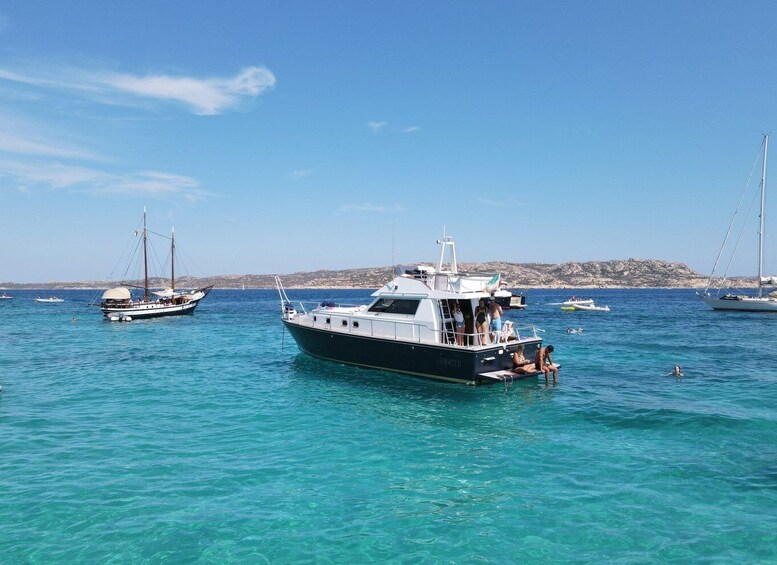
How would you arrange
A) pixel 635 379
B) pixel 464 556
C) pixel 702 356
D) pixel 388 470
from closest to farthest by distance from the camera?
pixel 464 556
pixel 388 470
pixel 635 379
pixel 702 356

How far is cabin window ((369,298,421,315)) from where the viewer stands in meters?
21.5

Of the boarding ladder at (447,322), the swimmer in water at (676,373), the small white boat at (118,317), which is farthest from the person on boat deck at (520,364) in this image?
the small white boat at (118,317)

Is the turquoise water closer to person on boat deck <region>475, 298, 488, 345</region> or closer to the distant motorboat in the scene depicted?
person on boat deck <region>475, 298, 488, 345</region>

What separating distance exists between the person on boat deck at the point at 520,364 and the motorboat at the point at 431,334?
0.51 ft

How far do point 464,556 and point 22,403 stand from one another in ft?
56.6

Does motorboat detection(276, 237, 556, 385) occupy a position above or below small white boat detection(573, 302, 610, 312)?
above

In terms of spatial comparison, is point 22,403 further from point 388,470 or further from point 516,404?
point 516,404

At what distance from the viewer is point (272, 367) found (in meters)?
26.2

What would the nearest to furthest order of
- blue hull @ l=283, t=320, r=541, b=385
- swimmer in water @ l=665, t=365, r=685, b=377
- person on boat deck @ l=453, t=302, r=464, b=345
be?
blue hull @ l=283, t=320, r=541, b=385 < person on boat deck @ l=453, t=302, r=464, b=345 < swimmer in water @ l=665, t=365, r=685, b=377

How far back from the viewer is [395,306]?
73.0 feet

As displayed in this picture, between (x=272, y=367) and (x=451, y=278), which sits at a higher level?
(x=451, y=278)

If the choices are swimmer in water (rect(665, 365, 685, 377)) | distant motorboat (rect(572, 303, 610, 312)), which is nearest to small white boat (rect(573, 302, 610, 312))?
distant motorboat (rect(572, 303, 610, 312))

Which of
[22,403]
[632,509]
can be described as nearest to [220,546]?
[632,509]

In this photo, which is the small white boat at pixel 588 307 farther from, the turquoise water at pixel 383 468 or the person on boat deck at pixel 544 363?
the person on boat deck at pixel 544 363
